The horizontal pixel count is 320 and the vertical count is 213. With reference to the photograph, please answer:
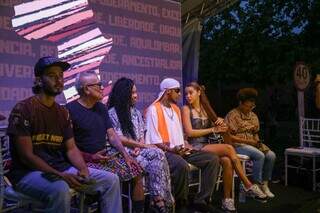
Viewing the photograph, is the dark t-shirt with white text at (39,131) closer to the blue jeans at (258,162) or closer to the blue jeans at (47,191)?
the blue jeans at (47,191)

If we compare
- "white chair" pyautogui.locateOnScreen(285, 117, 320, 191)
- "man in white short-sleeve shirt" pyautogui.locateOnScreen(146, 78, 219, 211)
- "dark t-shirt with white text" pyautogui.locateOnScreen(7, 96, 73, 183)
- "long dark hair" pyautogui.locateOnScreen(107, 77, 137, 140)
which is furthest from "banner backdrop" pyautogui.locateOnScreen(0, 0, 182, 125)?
"white chair" pyautogui.locateOnScreen(285, 117, 320, 191)

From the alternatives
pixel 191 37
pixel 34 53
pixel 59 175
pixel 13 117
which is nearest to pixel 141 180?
pixel 59 175

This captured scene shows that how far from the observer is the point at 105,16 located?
18.1 ft

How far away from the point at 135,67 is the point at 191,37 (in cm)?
157

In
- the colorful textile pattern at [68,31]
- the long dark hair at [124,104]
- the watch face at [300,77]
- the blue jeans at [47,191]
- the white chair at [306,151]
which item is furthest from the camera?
the watch face at [300,77]

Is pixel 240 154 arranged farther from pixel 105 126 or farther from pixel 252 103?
pixel 105 126

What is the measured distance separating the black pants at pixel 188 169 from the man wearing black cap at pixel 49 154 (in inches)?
42.7

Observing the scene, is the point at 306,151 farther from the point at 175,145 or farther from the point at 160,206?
the point at 160,206

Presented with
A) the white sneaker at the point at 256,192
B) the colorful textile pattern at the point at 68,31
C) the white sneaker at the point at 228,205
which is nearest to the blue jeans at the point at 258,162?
the white sneaker at the point at 256,192

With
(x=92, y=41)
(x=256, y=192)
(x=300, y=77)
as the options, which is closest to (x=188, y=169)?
(x=256, y=192)

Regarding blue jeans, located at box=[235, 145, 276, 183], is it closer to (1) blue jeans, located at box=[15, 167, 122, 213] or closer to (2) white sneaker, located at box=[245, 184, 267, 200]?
(2) white sneaker, located at box=[245, 184, 267, 200]

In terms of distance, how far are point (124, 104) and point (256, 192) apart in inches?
78.4

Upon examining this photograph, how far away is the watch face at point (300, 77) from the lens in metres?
7.05

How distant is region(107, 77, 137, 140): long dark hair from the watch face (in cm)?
343
